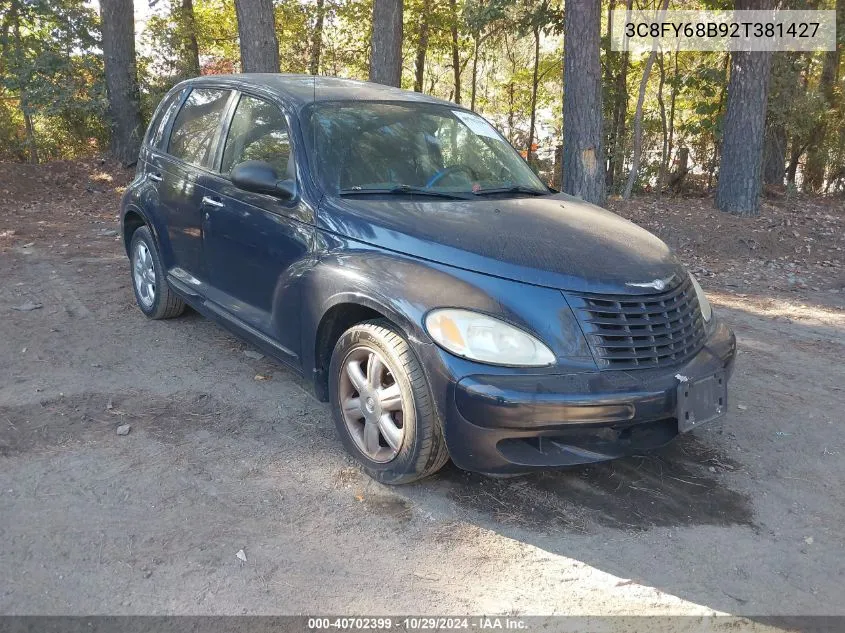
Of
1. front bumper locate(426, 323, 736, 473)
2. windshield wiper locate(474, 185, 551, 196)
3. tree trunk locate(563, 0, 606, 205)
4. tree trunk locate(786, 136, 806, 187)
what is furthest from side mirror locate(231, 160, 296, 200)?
tree trunk locate(786, 136, 806, 187)

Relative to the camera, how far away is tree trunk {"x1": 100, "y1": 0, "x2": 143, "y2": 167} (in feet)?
45.1

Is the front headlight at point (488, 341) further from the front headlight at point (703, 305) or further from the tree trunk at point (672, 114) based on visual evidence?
the tree trunk at point (672, 114)

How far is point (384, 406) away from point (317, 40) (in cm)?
1775

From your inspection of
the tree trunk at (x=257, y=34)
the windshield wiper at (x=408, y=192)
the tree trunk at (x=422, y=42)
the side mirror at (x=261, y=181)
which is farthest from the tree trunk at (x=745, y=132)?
the tree trunk at (x=422, y=42)

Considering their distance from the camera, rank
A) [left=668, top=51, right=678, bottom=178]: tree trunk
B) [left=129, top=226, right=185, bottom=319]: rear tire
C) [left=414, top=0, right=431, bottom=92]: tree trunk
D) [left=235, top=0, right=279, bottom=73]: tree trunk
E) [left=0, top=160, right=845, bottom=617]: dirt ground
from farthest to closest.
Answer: [left=414, top=0, right=431, bottom=92]: tree trunk
[left=668, top=51, right=678, bottom=178]: tree trunk
[left=235, top=0, right=279, bottom=73]: tree trunk
[left=129, top=226, right=185, bottom=319]: rear tire
[left=0, top=160, right=845, bottom=617]: dirt ground

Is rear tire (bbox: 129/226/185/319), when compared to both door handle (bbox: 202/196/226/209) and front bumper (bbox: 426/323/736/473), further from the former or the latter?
front bumper (bbox: 426/323/736/473)

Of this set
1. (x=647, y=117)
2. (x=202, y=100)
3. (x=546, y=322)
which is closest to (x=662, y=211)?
(x=647, y=117)

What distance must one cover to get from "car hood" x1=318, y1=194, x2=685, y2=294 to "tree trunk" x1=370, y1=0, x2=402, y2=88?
742 centimetres

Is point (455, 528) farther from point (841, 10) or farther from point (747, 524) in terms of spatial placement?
point (841, 10)

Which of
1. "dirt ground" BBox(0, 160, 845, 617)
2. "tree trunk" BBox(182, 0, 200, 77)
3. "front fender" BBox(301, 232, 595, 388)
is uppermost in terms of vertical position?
"tree trunk" BBox(182, 0, 200, 77)

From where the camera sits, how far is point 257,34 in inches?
410

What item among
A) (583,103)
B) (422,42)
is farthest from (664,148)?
(422,42)

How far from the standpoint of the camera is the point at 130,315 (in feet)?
20.2

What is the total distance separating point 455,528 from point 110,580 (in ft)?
4.61
